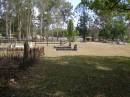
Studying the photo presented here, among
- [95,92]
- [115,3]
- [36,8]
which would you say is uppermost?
[36,8]

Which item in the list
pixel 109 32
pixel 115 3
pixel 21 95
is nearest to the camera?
pixel 21 95

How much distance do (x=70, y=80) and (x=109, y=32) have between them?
9161cm

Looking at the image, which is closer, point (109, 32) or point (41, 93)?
point (41, 93)

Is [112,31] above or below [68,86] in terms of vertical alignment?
above

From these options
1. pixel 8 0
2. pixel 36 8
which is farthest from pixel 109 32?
pixel 8 0

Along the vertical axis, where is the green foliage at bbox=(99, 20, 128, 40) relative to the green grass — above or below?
above

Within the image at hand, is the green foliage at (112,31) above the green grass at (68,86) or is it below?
above

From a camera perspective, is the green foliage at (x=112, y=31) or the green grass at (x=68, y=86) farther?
the green foliage at (x=112, y=31)

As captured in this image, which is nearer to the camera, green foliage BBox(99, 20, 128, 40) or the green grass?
the green grass

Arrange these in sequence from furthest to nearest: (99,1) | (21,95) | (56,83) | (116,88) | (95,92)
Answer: (99,1)
(56,83)
(116,88)
(95,92)
(21,95)

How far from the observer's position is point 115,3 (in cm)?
1955

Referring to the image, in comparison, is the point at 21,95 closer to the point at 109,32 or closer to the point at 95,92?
the point at 95,92

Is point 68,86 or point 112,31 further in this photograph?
point 112,31

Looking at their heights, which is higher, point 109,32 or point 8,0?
point 8,0
